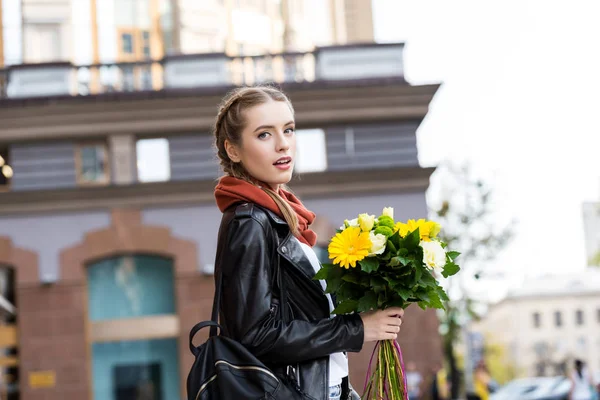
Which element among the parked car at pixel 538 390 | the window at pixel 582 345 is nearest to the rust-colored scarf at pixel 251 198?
the parked car at pixel 538 390

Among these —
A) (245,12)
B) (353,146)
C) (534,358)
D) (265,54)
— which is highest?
(245,12)

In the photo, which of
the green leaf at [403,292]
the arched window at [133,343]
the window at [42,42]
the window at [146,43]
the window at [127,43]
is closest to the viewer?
the green leaf at [403,292]

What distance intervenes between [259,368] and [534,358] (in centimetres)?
11841

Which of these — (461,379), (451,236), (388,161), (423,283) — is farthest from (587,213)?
(423,283)

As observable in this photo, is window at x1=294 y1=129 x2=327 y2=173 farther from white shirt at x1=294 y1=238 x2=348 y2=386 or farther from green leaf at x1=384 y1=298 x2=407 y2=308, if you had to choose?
green leaf at x1=384 y1=298 x2=407 y2=308

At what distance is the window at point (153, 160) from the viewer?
22453mm

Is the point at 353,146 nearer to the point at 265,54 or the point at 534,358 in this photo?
the point at 265,54

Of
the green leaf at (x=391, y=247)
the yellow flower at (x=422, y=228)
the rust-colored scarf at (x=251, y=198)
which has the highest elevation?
the rust-colored scarf at (x=251, y=198)

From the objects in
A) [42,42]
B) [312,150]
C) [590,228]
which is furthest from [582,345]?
[42,42]

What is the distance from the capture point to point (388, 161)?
899 inches

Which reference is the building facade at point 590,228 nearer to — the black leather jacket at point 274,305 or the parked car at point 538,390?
the parked car at point 538,390

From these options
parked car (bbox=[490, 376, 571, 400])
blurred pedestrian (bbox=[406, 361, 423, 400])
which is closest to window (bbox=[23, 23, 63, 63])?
blurred pedestrian (bbox=[406, 361, 423, 400])

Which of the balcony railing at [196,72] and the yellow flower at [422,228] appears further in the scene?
the balcony railing at [196,72]

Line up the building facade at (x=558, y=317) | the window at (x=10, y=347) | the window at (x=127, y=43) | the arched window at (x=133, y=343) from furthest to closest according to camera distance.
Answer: the building facade at (x=558, y=317), the window at (x=127, y=43), the arched window at (x=133, y=343), the window at (x=10, y=347)
